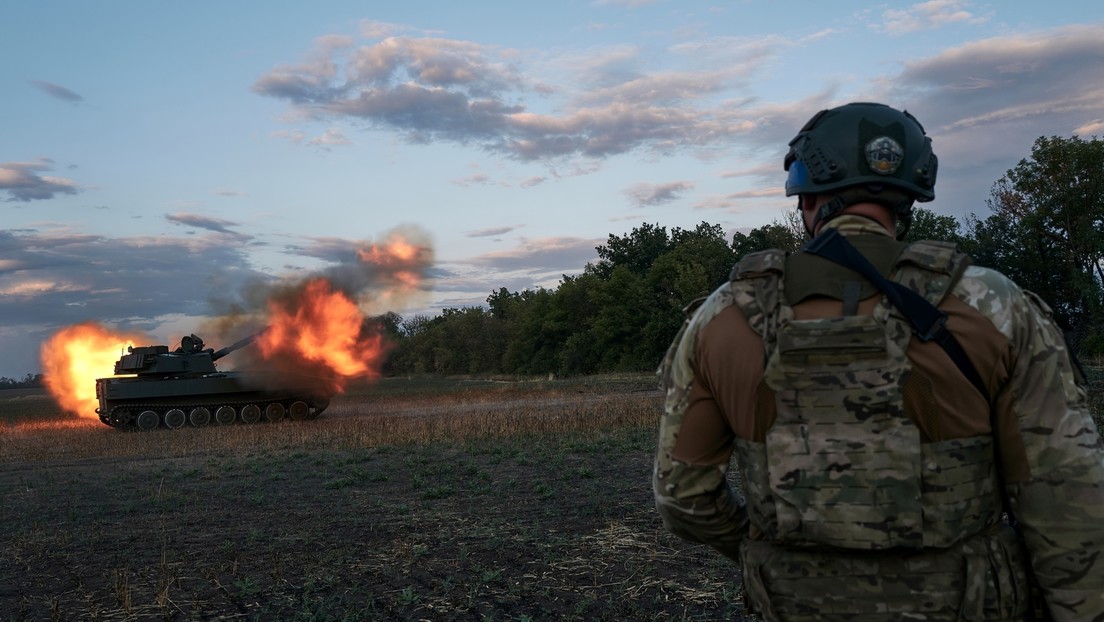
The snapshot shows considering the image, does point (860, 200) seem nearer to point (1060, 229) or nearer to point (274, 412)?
point (274, 412)

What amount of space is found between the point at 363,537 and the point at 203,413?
1948 cm

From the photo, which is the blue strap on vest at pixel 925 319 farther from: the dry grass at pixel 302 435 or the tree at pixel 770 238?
the tree at pixel 770 238

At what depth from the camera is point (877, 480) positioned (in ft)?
7.14

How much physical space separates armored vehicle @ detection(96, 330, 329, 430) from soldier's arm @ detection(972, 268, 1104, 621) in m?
26.5

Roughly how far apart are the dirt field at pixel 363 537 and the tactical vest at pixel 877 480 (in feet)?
12.6

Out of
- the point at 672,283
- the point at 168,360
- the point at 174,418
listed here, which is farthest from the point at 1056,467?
the point at 672,283

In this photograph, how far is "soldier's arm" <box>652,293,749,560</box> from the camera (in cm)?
245

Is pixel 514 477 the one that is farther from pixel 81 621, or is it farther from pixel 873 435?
pixel 873 435

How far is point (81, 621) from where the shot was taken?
624 cm

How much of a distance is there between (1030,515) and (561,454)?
12.3 metres

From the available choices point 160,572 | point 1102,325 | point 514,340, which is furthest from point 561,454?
point 514,340

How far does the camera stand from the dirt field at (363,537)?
21.1ft

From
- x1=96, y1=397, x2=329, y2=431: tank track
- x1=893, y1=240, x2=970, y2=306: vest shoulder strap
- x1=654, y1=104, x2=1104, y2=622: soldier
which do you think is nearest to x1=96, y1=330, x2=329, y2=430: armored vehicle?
x1=96, y1=397, x2=329, y2=431: tank track

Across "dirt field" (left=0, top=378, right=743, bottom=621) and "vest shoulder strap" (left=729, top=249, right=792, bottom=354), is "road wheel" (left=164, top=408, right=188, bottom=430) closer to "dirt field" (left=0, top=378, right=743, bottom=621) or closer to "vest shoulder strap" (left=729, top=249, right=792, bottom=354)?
"dirt field" (left=0, top=378, right=743, bottom=621)
